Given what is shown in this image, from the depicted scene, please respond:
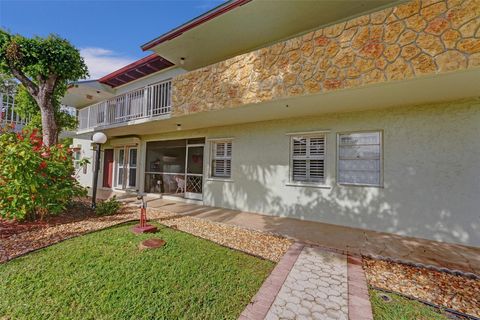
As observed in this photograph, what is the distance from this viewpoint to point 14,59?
271 inches

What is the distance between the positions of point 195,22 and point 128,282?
6.98 m

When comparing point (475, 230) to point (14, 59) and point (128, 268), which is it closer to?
point (128, 268)

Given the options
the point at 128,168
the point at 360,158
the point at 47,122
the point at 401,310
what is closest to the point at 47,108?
the point at 47,122

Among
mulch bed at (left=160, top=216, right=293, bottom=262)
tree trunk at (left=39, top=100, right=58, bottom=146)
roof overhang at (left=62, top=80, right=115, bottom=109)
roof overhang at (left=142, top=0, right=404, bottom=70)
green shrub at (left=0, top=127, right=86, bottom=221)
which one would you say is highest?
roof overhang at (left=62, top=80, right=115, bottom=109)

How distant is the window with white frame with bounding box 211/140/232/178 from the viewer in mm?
8741

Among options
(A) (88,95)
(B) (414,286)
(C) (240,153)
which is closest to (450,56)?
(B) (414,286)

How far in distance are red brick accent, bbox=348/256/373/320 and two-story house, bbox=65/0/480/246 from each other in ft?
8.73

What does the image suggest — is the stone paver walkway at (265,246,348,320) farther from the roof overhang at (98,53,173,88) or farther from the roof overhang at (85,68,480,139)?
the roof overhang at (98,53,173,88)

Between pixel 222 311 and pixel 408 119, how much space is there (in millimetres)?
6099

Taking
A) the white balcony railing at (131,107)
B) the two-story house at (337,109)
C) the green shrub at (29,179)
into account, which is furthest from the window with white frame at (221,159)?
the green shrub at (29,179)

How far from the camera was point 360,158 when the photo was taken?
6094 millimetres

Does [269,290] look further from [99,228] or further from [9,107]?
[9,107]

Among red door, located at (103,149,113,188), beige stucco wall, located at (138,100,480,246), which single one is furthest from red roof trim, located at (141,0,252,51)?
red door, located at (103,149,113,188)

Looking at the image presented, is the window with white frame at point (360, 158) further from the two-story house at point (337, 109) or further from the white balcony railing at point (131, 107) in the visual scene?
the white balcony railing at point (131, 107)
